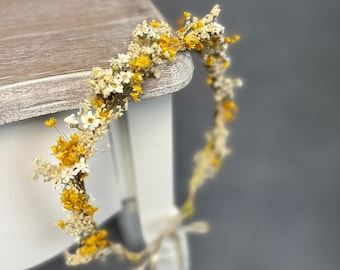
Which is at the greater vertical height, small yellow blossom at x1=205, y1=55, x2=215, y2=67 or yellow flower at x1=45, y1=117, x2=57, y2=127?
small yellow blossom at x1=205, y1=55, x2=215, y2=67

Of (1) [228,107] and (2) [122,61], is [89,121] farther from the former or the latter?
(1) [228,107]

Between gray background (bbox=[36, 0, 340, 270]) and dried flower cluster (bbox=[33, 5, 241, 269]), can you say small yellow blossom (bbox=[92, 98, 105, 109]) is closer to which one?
dried flower cluster (bbox=[33, 5, 241, 269])

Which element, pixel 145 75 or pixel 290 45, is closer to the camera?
pixel 145 75

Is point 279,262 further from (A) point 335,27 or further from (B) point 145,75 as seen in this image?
(B) point 145,75

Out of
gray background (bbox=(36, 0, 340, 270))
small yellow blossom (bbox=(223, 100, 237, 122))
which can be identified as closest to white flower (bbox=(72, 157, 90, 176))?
small yellow blossom (bbox=(223, 100, 237, 122))

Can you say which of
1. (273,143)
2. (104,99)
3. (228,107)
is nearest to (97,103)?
(104,99)

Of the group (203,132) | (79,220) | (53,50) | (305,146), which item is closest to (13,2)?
(53,50)

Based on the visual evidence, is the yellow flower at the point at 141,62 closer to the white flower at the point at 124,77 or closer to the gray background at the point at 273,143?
the white flower at the point at 124,77
